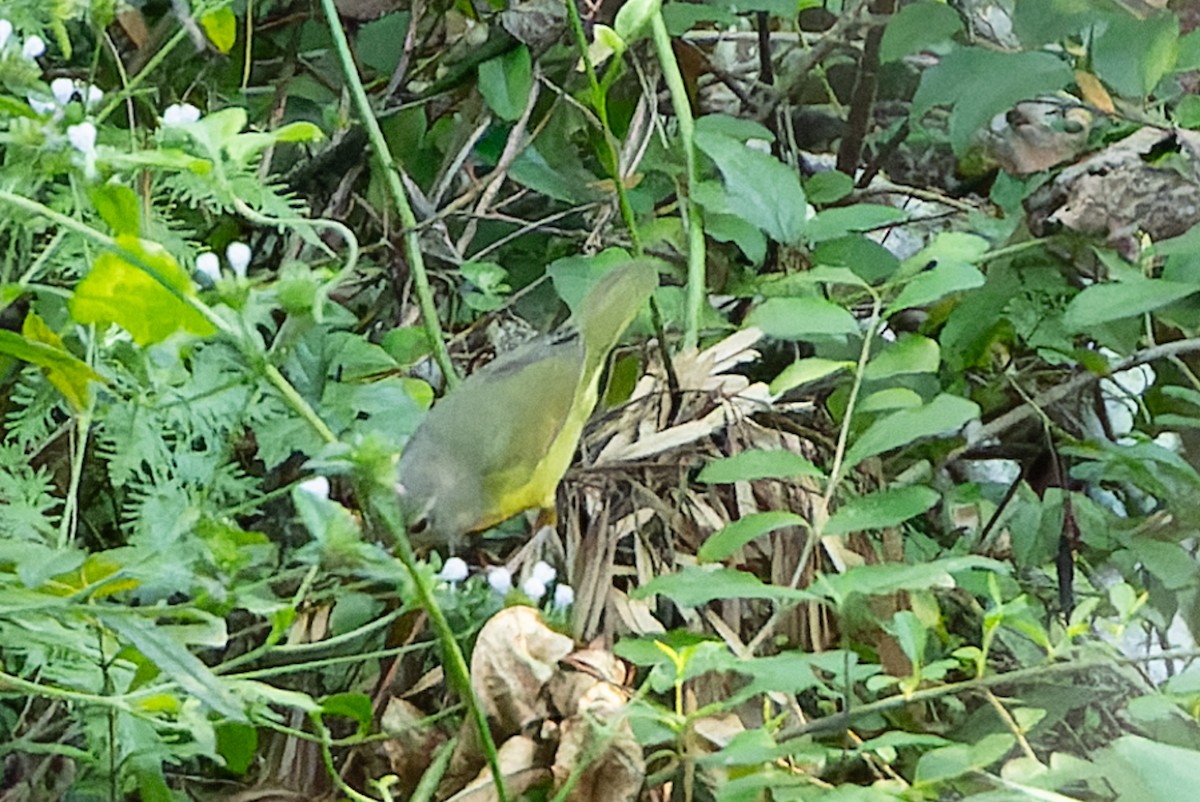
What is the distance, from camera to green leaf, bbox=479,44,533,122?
66 cm

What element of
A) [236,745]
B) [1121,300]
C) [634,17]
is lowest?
[236,745]

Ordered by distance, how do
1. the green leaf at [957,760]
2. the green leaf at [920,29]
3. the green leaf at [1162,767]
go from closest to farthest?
the green leaf at [1162,767] < the green leaf at [957,760] < the green leaf at [920,29]

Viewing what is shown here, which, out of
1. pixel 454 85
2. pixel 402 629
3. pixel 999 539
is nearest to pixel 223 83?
pixel 454 85

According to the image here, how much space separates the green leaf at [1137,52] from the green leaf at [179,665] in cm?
42

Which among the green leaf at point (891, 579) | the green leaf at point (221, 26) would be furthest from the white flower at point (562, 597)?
the green leaf at point (221, 26)

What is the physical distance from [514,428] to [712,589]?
0.41 ft

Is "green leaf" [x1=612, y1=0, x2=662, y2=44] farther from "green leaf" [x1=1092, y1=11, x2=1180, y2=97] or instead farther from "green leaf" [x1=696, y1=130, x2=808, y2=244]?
"green leaf" [x1=1092, y1=11, x2=1180, y2=97]

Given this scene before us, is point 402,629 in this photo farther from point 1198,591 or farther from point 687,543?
point 1198,591

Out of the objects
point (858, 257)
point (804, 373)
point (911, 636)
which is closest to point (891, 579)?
point (911, 636)

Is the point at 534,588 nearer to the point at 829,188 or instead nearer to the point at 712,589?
the point at 712,589

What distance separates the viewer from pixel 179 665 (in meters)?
0.35

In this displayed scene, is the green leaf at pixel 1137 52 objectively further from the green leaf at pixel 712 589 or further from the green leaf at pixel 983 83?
the green leaf at pixel 712 589

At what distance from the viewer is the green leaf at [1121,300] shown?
49 cm

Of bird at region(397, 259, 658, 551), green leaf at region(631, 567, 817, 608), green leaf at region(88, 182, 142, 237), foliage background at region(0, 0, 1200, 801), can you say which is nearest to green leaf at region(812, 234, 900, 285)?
foliage background at region(0, 0, 1200, 801)
